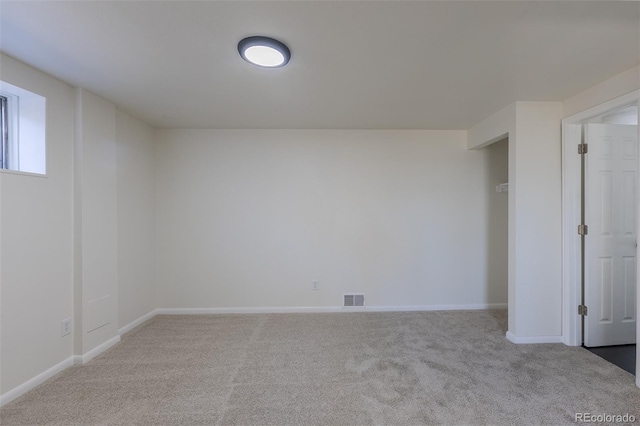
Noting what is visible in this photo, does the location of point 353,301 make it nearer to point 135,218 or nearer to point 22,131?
point 135,218

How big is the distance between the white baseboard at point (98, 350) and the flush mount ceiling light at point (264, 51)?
282cm

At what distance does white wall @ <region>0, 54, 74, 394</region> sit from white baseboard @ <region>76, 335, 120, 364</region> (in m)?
0.13

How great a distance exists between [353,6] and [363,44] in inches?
12.6

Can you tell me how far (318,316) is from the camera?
10.9 feet

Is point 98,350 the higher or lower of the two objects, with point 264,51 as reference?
lower

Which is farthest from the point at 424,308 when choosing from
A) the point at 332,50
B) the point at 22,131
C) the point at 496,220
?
the point at 22,131

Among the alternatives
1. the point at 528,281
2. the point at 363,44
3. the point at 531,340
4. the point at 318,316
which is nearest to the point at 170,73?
the point at 363,44

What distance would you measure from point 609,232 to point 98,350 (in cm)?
496

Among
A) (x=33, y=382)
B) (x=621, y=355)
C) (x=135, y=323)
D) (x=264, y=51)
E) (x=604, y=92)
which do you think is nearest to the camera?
(x=264, y=51)

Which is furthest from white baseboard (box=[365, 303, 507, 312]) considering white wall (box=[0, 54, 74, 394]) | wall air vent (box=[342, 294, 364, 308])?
white wall (box=[0, 54, 74, 394])

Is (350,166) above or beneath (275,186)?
above

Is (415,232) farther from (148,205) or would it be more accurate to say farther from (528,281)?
(148,205)

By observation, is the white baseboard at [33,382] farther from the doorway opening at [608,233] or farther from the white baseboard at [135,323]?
the doorway opening at [608,233]

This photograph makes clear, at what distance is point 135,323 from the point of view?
120 inches
